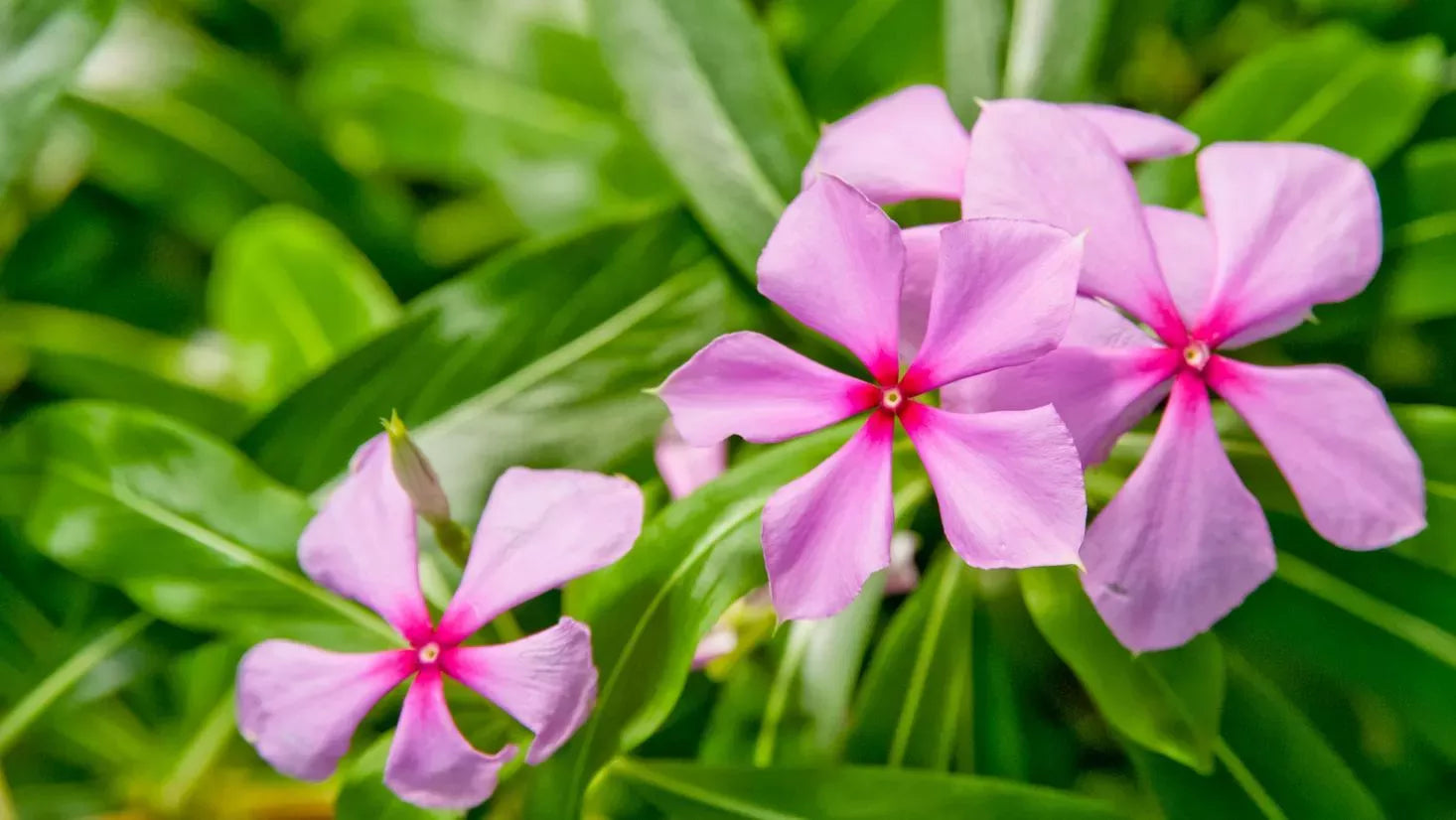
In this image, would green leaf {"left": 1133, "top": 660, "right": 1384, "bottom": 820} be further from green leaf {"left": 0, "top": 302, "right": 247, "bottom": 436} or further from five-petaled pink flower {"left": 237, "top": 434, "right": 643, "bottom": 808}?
green leaf {"left": 0, "top": 302, "right": 247, "bottom": 436}

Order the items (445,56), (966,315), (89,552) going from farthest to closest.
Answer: (445,56) → (89,552) → (966,315)

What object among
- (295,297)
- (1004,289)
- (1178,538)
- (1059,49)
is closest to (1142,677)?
(1178,538)

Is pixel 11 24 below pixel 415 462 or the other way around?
the other way around

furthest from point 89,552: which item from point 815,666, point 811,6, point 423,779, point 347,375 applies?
point 811,6

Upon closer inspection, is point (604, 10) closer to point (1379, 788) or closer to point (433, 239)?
point (433, 239)

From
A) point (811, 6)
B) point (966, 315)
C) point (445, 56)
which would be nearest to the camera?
point (966, 315)

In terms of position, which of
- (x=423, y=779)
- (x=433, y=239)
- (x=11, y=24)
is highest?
(x=433, y=239)
